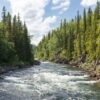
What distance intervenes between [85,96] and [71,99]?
9.10 feet

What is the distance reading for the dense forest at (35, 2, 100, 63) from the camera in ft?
259

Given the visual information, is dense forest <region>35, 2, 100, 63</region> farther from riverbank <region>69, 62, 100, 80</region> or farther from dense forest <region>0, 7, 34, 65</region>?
dense forest <region>0, 7, 34, 65</region>

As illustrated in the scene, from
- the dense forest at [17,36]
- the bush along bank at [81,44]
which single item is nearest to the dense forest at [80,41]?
the bush along bank at [81,44]

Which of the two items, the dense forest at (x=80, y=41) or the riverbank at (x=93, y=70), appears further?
the dense forest at (x=80, y=41)

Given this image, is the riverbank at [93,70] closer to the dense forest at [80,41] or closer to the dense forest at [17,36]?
the dense forest at [80,41]

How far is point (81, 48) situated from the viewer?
98.9 metres

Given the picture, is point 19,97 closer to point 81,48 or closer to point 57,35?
point 81,48

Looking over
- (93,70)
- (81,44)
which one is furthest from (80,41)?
(93,70)

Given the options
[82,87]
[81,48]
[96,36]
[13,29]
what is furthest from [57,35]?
[82,87]

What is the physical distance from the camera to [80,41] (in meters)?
100

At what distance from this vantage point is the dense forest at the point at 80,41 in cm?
7900

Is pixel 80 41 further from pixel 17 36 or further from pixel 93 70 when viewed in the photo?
pixel 93 70

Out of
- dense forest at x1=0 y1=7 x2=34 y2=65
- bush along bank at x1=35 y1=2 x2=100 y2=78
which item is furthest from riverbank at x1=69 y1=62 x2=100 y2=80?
dense forest at x1=0 y1=7 x2=34 y2=65

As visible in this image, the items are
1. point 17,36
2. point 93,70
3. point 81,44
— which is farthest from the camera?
point 81,44
